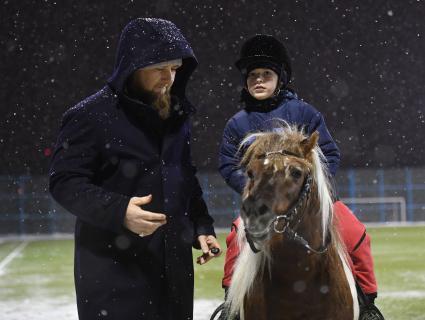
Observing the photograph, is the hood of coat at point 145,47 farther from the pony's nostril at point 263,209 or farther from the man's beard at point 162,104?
the pony's nostril at point 263,209

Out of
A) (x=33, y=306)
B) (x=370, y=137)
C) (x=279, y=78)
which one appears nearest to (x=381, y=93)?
(x=370, y=137)

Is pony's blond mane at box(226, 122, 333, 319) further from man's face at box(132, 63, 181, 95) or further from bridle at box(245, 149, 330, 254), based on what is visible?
man's face at box(132, 63, 181, 95)

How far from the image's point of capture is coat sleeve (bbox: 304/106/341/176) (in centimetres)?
452

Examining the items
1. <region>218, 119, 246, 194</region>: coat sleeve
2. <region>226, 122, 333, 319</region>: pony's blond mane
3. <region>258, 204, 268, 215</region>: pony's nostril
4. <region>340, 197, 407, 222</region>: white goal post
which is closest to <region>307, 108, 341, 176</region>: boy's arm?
<region>218, 119, 246, 194</region>: coat sleeve

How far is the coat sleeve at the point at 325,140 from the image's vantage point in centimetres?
452

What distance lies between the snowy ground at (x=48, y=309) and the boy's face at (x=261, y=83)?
4227 millimetres

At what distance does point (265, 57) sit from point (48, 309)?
585 centimetres

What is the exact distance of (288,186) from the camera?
3.36 m

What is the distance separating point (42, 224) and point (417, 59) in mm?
17805

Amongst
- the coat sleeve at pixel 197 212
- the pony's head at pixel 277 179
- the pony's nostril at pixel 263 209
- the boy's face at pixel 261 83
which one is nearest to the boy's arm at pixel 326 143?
the boy's face at pixel 261 83

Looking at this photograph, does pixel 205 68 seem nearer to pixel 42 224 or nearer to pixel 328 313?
pixel 42 224

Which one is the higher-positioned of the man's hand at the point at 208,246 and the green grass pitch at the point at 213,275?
the man's hand at the point at 208,246

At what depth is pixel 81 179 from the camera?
9.81ft

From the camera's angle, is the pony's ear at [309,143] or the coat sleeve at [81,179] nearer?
the coat sleeve at [81,179]
